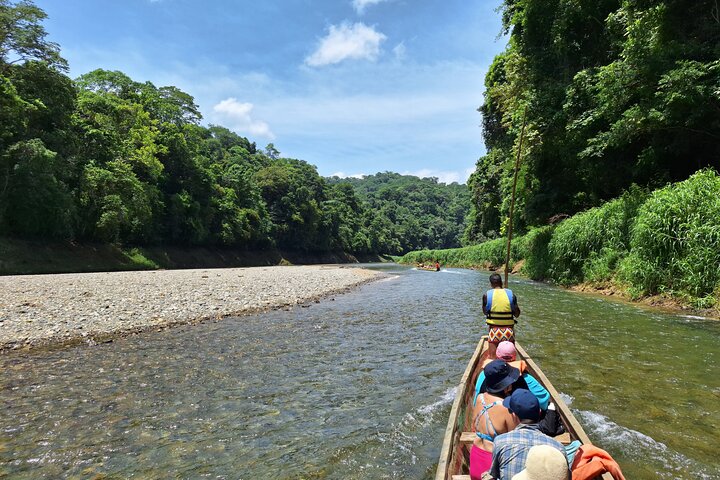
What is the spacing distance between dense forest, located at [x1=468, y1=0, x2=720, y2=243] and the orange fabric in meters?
14.8

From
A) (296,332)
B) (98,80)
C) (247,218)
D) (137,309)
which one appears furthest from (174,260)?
(296,332)

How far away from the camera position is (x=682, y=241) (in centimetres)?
1240

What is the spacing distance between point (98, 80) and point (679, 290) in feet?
199

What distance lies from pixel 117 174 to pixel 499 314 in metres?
38.0

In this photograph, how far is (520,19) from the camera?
1001 inches

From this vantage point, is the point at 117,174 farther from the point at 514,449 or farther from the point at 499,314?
the point at 514,449

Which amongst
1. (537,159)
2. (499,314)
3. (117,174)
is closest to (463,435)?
(499,314)

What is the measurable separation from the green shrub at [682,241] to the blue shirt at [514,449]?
12.3m

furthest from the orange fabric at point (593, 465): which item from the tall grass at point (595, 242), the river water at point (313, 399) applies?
the tall grass at point (595, 242)

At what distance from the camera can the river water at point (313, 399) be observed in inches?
177

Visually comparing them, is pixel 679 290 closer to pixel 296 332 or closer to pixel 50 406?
pixel 296 332

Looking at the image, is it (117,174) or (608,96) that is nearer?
(608,96)

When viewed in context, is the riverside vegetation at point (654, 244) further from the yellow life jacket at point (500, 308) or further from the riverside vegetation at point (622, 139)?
the yellow life jacket at point (500, 308)

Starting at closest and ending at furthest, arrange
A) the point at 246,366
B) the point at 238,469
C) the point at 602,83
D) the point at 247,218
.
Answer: the point at 238,469, the point at 246,366, the point at 602,83, the point at 247,218
